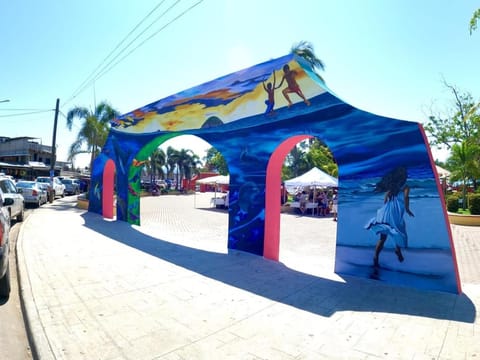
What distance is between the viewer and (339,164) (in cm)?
604

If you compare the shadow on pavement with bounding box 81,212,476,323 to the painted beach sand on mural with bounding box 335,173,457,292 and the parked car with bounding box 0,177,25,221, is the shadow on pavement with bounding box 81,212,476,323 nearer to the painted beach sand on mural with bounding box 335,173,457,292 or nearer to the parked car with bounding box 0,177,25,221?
the painted beach sand on mural with bounding box 335,173,457,292

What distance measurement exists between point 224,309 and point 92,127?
20.5 m

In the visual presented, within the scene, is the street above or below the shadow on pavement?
below

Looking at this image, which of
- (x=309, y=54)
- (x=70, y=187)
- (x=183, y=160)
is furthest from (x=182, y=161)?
(x=309, y=54)

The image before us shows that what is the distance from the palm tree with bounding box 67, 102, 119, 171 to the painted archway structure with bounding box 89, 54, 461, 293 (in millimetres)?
13534

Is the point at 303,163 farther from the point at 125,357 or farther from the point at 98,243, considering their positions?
the point at 125,357

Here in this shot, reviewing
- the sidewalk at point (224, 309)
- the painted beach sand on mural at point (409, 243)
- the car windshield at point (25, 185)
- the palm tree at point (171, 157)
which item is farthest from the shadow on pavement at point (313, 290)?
→ the palm tree at point (171, 157)

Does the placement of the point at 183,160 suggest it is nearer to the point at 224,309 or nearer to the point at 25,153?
the point at 25,153

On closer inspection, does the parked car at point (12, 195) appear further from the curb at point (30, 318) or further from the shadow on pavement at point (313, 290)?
the shadow on pavement at point (313, 290)

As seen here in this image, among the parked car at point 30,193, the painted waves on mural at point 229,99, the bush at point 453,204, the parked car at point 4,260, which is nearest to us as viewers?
the parked car at point 4,260

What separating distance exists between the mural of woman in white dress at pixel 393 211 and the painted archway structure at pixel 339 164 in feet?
0.05

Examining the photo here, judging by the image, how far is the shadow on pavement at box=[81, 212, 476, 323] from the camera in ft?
14.2

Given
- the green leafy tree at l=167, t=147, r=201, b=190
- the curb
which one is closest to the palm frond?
the curb

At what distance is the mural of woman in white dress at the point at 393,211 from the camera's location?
525 cm
